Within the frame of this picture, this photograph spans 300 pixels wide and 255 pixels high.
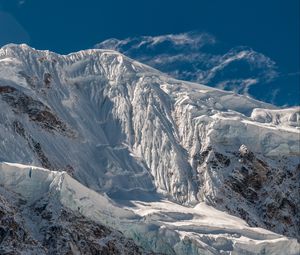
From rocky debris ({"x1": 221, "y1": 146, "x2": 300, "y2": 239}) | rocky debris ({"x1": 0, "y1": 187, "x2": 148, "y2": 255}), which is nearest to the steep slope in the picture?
rocky debris ({"x1": 0, "y1": 187, "x2": 148, "y2": 255})

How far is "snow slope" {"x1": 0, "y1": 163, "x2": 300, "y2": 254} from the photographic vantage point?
233 ft

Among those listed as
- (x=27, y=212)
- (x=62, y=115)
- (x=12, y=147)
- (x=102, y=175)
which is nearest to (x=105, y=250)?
(x=27, y=212)

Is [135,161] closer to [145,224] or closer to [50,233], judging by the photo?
[145,224]

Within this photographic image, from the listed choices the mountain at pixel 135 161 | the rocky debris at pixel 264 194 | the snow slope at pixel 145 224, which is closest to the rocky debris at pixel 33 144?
the mountain at pixel 135 161

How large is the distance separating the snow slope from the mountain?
98 millimetres

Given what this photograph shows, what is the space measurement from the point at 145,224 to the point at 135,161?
20775mm

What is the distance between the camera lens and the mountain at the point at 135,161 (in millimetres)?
70562

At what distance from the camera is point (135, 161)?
93000 millimetres

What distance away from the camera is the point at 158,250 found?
71438mm

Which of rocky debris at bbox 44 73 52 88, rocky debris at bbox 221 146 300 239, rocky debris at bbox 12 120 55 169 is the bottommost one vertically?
rocky debris at bbox 221 146 300 239

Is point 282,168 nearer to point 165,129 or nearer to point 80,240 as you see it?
point 165,129

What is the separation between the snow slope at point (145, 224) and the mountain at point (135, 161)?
0.10 metres

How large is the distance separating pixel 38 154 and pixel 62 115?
1412 centimetres

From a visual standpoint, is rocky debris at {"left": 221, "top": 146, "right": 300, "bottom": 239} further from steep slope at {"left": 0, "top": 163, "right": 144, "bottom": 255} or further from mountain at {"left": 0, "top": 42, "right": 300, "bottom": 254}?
steep slope at {"left": 0, "top": 163, "right": 144, "bottom": 255}
